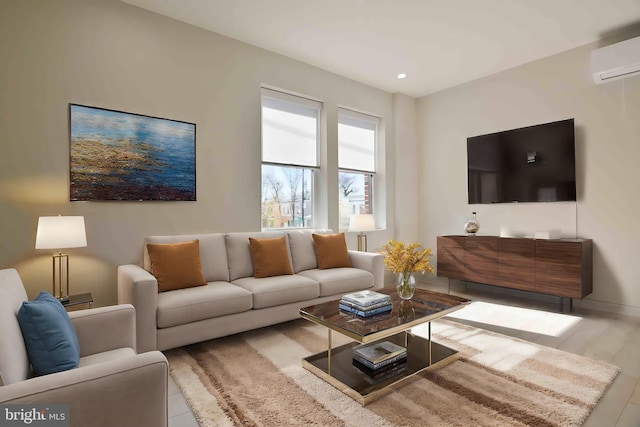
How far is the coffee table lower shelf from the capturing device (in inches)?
77.9

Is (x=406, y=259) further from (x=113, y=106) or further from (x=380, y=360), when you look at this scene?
(x=113, y=106)

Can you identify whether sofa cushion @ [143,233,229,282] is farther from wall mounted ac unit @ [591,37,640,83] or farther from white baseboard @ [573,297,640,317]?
wall mounted ac unit @ [591,37,640,83]

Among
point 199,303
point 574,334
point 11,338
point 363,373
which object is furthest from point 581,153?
point 11,338

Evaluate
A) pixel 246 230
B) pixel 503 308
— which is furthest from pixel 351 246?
pixel 503 308

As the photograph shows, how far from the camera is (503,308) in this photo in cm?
391

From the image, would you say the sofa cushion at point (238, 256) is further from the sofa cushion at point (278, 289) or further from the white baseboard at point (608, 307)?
the white baseboard at point (608, 307)

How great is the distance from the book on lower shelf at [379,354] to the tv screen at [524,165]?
3.04 meters

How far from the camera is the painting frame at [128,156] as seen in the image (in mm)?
2871

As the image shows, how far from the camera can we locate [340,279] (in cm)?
343

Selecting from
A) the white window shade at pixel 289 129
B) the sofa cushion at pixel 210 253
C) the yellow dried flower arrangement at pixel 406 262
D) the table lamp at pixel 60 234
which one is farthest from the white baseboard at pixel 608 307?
the table lamp at pixel 60 234

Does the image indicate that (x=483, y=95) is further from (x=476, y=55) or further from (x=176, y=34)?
(x=176, y=34)

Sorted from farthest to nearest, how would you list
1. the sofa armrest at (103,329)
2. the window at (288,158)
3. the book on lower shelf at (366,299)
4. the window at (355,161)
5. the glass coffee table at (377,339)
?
the window at (355,161), the window at (288,158), the book on lower shelf at (366,299), the glass coffee table at (377,339), the sofa armrest at (103,329)

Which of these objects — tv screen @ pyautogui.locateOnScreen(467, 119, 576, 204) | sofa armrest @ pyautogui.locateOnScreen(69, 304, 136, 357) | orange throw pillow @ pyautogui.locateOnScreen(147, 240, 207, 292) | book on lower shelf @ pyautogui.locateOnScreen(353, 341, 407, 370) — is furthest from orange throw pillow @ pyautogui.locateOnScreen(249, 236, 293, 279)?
tv screen @ pyautogui.locateOnScreen(467, 119, 576, 204)

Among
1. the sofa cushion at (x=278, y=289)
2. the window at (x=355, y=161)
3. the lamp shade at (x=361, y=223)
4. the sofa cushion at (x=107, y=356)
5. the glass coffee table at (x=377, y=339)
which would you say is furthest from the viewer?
the window at (x=355, y=161)
